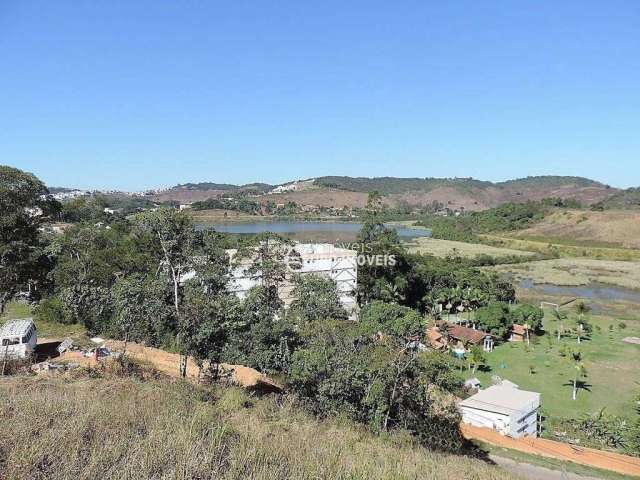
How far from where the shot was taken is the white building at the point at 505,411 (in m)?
15.0

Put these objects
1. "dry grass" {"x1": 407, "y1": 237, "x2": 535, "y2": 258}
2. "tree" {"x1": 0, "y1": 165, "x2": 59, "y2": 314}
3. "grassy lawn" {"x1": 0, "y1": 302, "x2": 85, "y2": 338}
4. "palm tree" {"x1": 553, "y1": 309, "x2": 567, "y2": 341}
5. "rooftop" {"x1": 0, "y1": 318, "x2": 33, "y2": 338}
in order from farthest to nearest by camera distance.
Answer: "dry grass" {"x1": 407, "y1": 237, "x2": 535, "y2": 258}, "palm tree" {"x1": 553, "y1": 309, "x2": 567, "y2": 341}, "grassy lawn" {"x1": 0, "y1": 302, "x2": 85, "y2": 338}, "rooftop" {"x1": 0, "y1": 318, "x2": 33, "y2": 338}, "tree" {"x1": 0, "y1": 165, "x2": 59, "y2": 314}

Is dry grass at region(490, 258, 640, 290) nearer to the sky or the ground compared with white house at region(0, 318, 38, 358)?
nearer to the ground

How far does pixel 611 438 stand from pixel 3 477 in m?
17.4

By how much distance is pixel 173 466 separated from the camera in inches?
140

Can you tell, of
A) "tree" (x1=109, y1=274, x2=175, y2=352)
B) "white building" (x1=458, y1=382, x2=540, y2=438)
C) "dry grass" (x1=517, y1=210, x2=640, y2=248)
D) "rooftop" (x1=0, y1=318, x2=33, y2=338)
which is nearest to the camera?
"tree" (x1=109, y1=274, x2=175, y2=352)

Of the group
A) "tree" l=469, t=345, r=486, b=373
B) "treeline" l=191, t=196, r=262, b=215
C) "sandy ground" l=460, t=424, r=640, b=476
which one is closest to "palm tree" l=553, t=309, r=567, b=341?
"tree" l=469, t=345, r=486, b=373

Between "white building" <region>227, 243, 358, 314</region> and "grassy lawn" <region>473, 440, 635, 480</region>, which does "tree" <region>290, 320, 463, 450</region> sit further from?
"white building" <region>227, 243, 358, 314</region>

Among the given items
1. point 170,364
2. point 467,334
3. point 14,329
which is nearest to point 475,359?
point 467,334

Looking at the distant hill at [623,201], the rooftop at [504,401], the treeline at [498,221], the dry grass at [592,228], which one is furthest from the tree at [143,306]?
the distant hill at [623,201]

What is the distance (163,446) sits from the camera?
3.78m

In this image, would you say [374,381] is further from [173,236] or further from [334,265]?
[334,265]

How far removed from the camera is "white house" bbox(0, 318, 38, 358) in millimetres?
14766

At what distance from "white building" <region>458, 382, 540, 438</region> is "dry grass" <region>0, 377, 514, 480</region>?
1090 cm

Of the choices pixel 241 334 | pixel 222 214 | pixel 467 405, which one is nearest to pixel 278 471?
pixel 241 334
